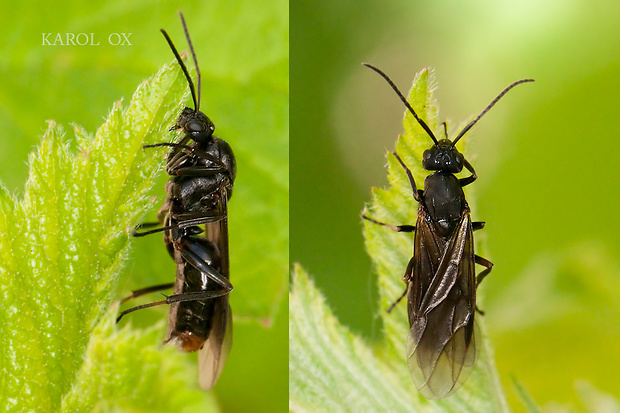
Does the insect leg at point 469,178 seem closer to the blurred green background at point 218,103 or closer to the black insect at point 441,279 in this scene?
the black insect at point 441,279


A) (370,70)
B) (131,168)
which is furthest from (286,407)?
(370,70)

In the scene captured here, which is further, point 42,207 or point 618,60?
point 618,60

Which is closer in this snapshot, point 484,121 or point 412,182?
point 412,182

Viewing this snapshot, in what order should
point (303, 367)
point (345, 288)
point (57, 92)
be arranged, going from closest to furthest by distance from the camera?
1. point (303, 367)
2. point (57, 92)
3. point (345, 288)

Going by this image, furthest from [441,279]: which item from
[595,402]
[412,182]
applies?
[595,402]

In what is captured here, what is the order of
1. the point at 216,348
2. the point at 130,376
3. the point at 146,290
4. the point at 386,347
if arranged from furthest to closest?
the point at 146,290 → the point at 216,348 → the point at 386,347 → the point at 130,376

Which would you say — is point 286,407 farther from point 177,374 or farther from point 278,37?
point 278,37

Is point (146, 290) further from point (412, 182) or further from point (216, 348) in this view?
point (412, 182)

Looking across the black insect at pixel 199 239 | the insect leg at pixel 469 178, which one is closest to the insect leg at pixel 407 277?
the insect leg at pixel 469 178
